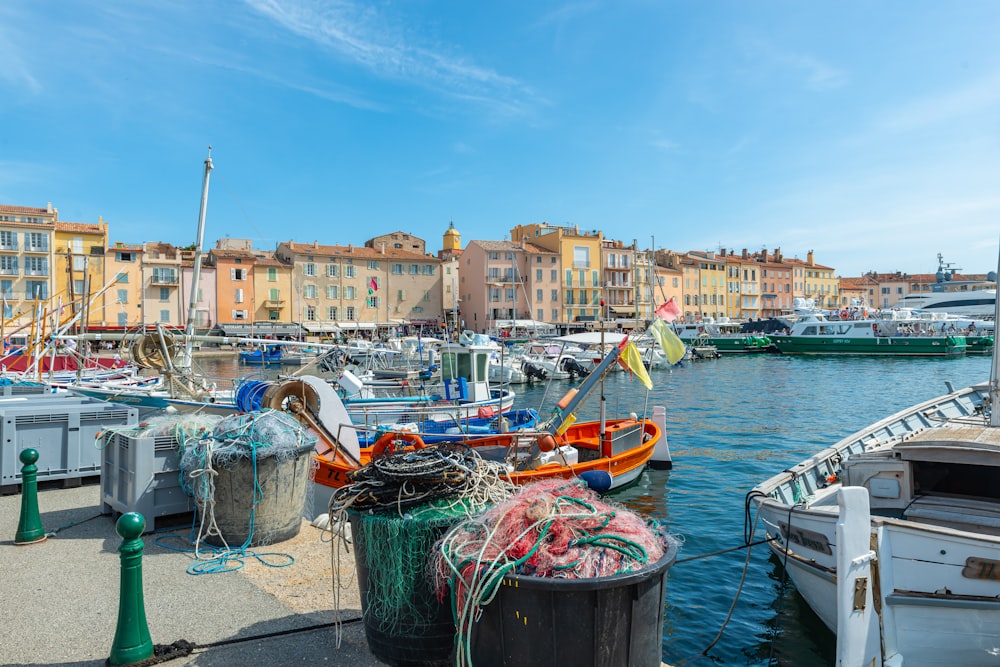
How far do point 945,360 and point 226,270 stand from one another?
7062cm

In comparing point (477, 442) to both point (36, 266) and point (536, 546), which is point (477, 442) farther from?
point (36, 266)

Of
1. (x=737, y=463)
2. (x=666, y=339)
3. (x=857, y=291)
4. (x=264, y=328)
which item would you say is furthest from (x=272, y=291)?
(x=857, y=291)

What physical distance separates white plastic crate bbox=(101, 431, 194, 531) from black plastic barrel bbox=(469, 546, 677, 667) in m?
4.84

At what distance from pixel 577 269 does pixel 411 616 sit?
83186 mm

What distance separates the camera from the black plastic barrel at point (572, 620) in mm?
3371

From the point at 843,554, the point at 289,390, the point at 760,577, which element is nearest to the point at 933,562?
the point at 843,554

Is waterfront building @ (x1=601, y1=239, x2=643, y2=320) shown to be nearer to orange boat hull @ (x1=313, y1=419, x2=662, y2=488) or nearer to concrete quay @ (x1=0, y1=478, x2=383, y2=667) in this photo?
orange boat hull @ (x1=313, y1=419, x2=662, y2=488)

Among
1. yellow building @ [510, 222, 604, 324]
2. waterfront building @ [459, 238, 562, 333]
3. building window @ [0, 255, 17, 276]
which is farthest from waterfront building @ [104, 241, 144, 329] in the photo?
yellow building @ [510, 222, 604, 324]

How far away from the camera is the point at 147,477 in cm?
694

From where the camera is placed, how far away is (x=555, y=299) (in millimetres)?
85000

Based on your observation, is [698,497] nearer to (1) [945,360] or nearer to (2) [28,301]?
(1) [945,360]

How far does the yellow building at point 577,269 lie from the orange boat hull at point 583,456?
6841cm

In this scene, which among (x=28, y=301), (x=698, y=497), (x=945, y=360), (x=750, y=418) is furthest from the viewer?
(x=28, y=301)

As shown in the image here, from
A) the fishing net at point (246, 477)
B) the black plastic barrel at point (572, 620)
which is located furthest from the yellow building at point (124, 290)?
the black plastic barrel at point (572, 620)
